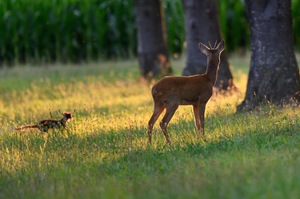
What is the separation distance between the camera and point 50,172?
32.6ft

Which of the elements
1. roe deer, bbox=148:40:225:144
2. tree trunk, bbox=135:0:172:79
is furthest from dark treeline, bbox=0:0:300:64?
roe deer, bbox=148:40:225:144

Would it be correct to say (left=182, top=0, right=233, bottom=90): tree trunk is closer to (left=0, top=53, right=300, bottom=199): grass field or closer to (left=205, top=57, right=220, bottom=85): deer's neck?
(left=0, top=53, right=300, bottom=199): grass field

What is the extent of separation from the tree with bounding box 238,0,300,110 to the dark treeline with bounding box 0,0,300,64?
15.4 m

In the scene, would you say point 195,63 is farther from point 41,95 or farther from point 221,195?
point 221,195

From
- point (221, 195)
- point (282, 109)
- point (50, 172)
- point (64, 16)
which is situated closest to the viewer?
point (221, 195)

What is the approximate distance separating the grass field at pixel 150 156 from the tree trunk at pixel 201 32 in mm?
1634

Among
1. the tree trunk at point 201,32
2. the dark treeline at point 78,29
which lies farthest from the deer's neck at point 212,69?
the dark treeline at point 78,29

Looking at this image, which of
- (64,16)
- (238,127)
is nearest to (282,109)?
(238,127)

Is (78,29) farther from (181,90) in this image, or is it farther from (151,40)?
(181,90)

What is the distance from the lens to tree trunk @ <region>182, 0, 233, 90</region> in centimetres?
1859

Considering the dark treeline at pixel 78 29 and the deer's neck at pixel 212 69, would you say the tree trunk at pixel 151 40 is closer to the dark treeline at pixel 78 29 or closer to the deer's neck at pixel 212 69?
the dark treeline at pixel 78 29

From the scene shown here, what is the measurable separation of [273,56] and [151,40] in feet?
27.8

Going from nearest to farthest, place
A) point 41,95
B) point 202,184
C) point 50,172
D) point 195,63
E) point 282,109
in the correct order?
point 202,184 → point 50,172 → point 282,109 → point 195,63 → point 41,95

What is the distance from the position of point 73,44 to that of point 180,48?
13.9 feet
